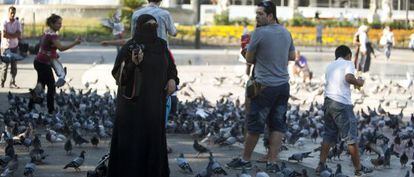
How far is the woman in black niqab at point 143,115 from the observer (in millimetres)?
6941

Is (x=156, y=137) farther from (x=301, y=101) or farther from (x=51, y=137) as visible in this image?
(x=301, y=101)

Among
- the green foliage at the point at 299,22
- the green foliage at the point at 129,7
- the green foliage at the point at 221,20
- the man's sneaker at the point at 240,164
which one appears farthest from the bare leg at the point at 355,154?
the green foliage at the point at 221,20

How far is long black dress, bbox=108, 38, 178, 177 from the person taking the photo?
22.8 ft

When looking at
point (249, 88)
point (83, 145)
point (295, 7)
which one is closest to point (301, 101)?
point (83, 145)

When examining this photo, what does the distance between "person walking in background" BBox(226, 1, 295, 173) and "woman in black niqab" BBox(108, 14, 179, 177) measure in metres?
2.15

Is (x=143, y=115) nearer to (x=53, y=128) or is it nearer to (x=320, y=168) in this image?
(x=320, y=168)

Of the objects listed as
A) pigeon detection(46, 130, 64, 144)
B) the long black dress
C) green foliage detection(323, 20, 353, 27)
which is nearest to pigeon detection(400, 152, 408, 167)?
the long black dress

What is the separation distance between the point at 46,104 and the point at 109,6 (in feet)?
115

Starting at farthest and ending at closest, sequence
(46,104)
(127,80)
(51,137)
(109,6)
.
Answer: (109,6)
(46,104)
(51,137)
(127,80)

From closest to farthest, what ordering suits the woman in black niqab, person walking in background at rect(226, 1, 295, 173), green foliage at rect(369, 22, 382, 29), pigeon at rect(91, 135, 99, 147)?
the woman in black niqab, person walking in background at rect(226, 1, 295, 173), pigeon at rect(91, 135, 99, 147), green foliage at rect(369, 22, 382, 29)

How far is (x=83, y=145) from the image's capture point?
35.7ft

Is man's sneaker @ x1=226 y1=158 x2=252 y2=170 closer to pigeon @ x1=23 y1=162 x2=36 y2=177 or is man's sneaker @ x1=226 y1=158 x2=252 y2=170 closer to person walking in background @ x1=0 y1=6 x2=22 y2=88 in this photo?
pigeon @ x1=23 y1=162 x2=36 y2=177

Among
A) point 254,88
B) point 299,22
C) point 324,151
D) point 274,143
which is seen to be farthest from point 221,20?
point 254,88

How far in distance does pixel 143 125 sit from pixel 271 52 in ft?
7.98
